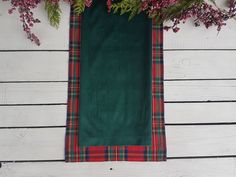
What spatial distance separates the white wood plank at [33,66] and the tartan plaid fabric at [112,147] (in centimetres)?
5

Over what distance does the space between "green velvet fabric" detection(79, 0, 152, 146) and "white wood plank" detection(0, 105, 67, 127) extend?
0.30 ft

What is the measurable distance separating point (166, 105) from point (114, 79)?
0.22 meters

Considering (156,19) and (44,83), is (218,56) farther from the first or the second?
(44,83)

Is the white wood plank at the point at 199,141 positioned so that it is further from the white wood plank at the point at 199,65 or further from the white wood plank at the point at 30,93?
the white wood plank at the point at 30,93

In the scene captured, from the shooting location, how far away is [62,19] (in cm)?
104

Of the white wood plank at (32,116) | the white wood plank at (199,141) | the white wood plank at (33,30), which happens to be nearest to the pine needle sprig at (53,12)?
the white wood plank at (33,30)

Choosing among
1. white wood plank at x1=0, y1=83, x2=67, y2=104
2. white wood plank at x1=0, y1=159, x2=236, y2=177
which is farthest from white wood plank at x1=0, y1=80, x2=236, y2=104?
white wood plank at x1=0, y1=159, x2=236, y2=177

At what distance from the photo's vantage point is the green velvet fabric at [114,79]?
99cm

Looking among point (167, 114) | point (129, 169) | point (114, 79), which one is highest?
point (114, 79)

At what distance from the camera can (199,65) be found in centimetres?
105

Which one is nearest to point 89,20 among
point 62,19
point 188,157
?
point 62,19

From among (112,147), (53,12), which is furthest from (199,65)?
(53,12)

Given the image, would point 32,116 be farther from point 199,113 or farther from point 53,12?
point 199,113

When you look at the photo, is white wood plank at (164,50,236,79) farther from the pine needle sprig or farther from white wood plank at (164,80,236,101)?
the pine needle sprig
